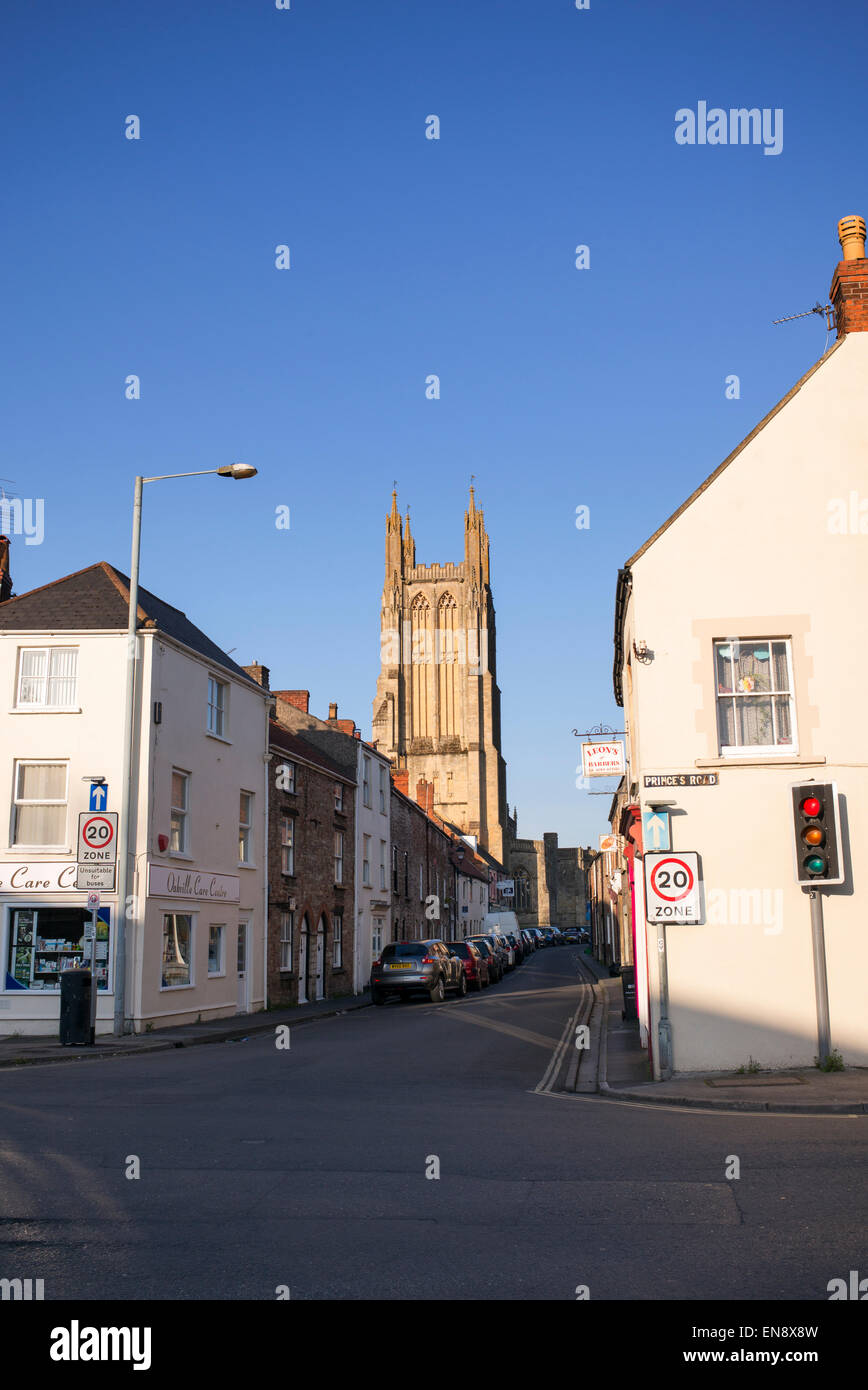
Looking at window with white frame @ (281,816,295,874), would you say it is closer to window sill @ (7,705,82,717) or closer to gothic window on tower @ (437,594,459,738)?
window sill @ (7,705,82,717)

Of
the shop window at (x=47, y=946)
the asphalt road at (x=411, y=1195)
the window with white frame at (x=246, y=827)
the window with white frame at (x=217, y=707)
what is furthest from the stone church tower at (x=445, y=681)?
the asphalt road at (x=411, y=1195)

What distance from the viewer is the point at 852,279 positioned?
50.4 feet

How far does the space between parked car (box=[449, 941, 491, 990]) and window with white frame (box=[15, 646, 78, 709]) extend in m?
15.5

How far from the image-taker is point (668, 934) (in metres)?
14.0

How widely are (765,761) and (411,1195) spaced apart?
8.24 metres

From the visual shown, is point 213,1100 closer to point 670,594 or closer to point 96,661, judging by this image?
point 670,594

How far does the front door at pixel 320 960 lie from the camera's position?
33941 millimetres

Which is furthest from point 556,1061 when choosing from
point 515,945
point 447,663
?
point 447,663

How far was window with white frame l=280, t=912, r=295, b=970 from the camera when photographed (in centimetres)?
3083

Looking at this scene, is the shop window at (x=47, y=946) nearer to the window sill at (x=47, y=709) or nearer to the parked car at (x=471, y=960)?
the window sill at (x=47, y=709)

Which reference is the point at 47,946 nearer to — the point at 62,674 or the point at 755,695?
the point at 62,674
